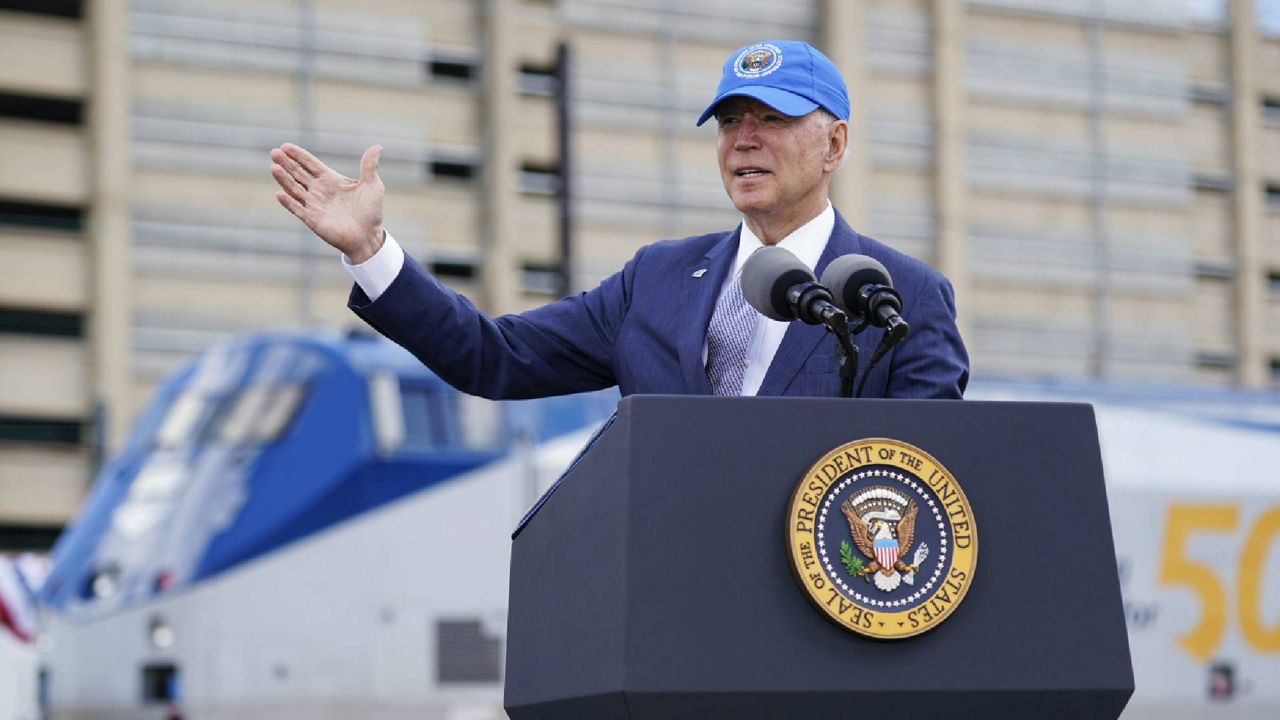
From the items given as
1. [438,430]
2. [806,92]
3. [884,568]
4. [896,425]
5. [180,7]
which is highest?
[180,7]

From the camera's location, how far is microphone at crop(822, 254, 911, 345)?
2910mm

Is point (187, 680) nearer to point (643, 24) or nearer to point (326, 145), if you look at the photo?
point (326, 145)

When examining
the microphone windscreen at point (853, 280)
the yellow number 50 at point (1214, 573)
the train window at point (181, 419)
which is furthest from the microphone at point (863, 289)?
the yellow number 50 at point (1214, 573)

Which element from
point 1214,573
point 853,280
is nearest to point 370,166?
point 853,280

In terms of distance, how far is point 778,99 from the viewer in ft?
10.9

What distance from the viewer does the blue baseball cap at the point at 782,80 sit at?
10.9 feet

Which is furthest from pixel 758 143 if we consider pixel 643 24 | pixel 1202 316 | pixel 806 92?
pixel 1202 316

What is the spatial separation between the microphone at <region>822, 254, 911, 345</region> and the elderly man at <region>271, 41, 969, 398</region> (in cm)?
26

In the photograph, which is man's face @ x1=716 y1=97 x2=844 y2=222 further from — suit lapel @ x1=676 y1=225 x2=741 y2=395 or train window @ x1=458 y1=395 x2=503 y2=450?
train window @ x1=458 y1=395 x2=503 y2=450

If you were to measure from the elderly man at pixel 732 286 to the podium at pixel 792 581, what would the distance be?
46cm

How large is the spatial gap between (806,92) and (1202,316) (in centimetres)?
4171

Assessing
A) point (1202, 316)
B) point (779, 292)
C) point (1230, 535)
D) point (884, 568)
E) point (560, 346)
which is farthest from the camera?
point (1202, 316)

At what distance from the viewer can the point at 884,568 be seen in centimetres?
263

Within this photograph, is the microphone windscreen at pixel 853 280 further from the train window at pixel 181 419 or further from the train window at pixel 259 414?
the train window at pixel 181 419
